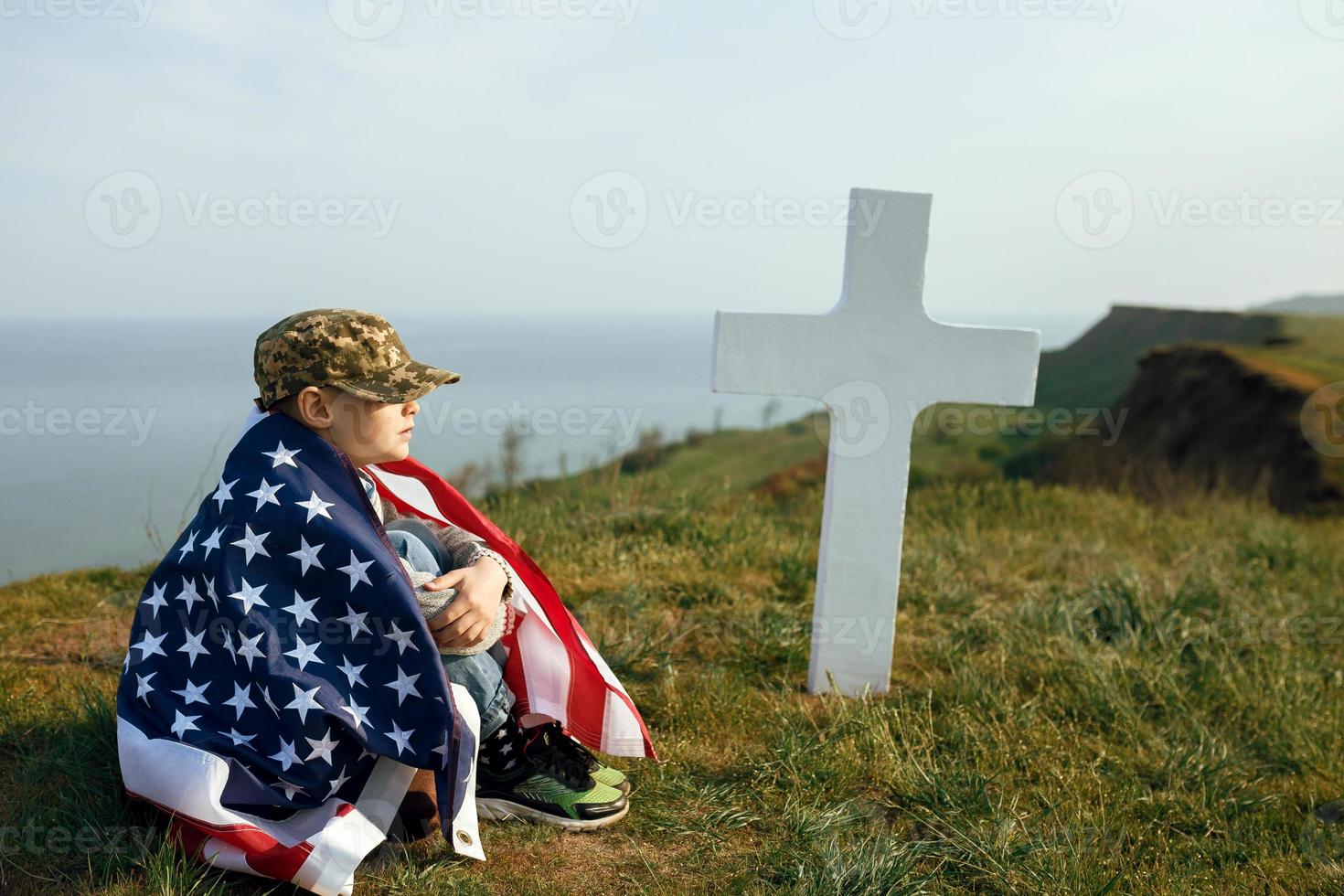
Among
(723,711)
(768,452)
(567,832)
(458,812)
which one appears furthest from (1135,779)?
(768,452)

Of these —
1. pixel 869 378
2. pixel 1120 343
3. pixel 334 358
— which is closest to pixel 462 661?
pixel 334 358

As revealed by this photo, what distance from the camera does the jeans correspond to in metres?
2.44

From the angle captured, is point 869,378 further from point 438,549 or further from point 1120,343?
point 1120,343

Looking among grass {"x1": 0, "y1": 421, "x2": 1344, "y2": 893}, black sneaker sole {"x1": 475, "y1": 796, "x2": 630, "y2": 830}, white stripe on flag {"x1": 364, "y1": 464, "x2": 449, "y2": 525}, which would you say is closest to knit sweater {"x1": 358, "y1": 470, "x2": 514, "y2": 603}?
white stripe on flag {"x1": 364, "y1": 464, "x2": 449, "y2": 525}

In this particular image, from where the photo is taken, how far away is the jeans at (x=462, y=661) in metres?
2.44

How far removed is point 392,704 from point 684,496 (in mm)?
3293

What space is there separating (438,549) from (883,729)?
5.10 ft

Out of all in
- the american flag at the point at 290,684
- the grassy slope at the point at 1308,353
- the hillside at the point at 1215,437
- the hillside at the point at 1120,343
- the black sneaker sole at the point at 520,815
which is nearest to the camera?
the american flag at the point at 290,684

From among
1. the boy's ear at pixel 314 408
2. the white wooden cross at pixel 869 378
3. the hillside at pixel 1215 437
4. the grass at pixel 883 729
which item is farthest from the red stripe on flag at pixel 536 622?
the hillside at pixel 1215 437

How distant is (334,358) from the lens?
2205 mm

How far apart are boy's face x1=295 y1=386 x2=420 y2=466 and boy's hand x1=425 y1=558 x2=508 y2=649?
33 cm

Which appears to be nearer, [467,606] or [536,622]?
[467,606]

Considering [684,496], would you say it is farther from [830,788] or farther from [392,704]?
[392,704]

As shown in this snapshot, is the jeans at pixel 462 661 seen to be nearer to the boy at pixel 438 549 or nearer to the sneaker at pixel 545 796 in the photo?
the boy at pixel 438 549
